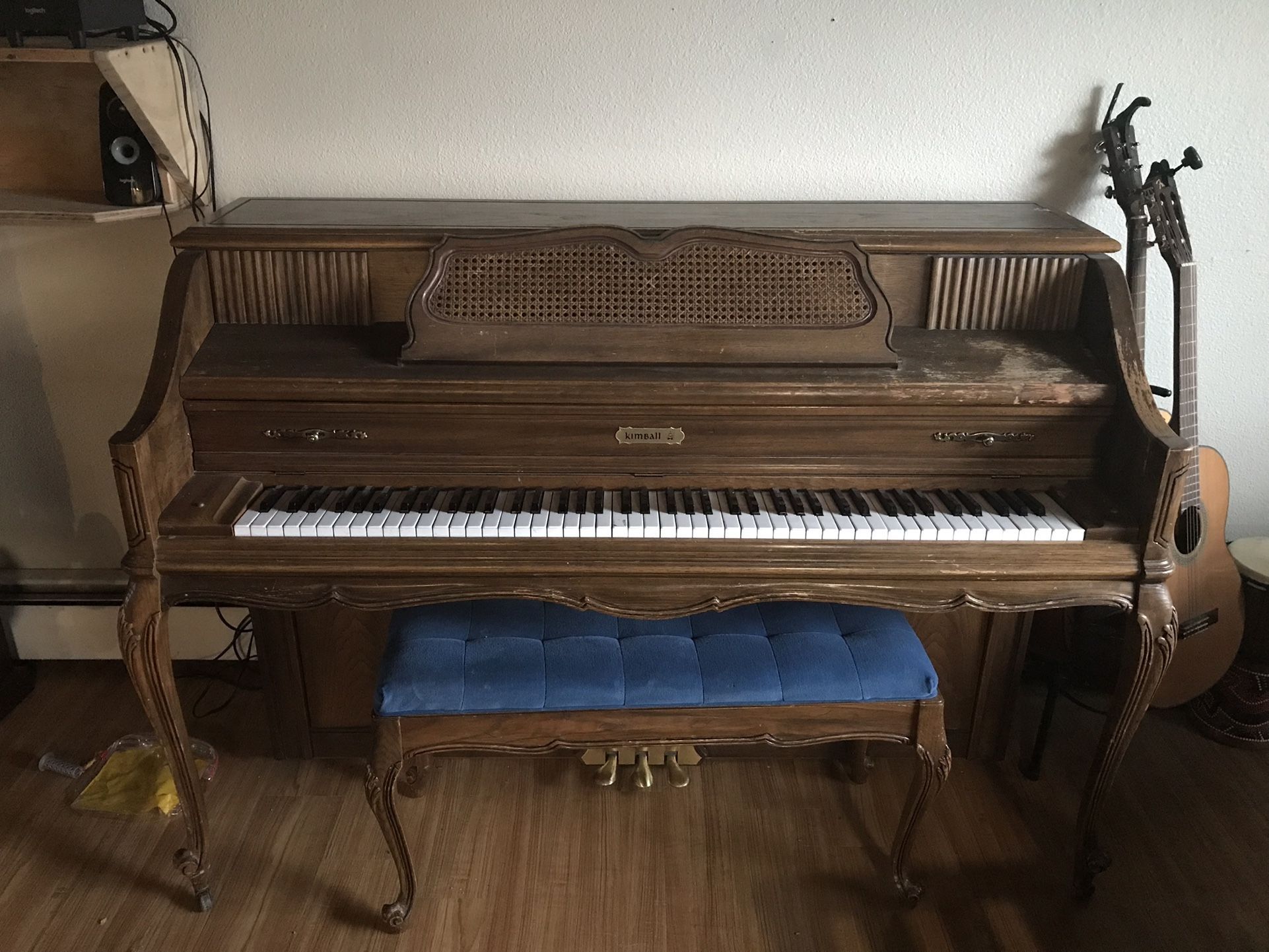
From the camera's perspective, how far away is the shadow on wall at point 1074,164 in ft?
6.49

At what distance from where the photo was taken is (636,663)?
160 centimetres

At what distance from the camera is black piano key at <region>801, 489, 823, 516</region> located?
5.16 feet

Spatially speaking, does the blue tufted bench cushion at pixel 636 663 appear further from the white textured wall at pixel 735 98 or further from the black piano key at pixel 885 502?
the white textured wall at pixel 735 98

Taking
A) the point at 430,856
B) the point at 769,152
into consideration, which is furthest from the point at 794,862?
the point at 769,152

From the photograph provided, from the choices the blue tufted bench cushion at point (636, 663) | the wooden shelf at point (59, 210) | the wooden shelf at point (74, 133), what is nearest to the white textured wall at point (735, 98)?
the wooden shelf at point (74, 133)

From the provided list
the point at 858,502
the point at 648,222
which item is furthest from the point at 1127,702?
the point at 648,222

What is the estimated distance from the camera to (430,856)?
195 cm

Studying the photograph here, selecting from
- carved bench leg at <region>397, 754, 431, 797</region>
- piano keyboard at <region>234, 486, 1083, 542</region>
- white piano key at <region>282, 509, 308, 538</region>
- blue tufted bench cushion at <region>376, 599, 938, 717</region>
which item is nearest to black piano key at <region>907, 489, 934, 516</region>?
piano keyboard at <region>234, 486, 1083, 542</region>

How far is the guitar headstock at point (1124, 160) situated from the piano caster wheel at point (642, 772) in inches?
58.9

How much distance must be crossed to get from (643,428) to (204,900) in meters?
1.23

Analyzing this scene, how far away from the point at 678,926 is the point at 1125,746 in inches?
34.8

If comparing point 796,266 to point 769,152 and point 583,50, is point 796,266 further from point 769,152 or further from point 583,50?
point 583,50

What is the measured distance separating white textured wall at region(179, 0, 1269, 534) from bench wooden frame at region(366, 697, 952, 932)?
3.61ft

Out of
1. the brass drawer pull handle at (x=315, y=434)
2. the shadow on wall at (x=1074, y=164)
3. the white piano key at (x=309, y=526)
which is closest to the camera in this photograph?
the white piano key at (x=309, y=526)
